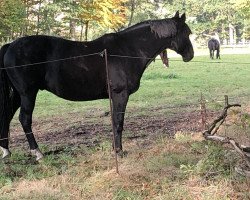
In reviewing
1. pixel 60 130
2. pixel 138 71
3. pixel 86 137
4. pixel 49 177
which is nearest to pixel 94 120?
pixel 60 130

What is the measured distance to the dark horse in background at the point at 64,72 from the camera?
5.84 m

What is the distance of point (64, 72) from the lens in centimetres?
591

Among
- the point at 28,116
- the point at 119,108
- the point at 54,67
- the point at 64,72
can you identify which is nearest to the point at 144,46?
the point at 119,108

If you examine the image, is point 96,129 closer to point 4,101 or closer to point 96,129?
point 96,129

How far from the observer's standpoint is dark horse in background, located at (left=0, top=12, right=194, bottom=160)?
19.1 feet

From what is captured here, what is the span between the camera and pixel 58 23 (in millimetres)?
28312

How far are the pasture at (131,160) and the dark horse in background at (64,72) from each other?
1.76 ft

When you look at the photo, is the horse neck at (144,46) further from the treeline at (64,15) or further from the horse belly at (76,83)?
the treeline at (64,15)

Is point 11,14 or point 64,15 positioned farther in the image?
point 64,15

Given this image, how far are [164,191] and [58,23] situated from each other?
2535cm

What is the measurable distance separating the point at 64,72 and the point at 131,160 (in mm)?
1591

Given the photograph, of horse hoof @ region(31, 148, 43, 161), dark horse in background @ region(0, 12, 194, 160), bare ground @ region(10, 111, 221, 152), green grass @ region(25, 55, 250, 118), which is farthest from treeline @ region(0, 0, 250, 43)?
horse hoof @ region(31, 148, 43, 161)

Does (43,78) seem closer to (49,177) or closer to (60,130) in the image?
(49,177)

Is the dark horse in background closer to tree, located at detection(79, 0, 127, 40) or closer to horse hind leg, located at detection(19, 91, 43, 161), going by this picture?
horse hind leg, located at detection(19, 91, 43, 161)
